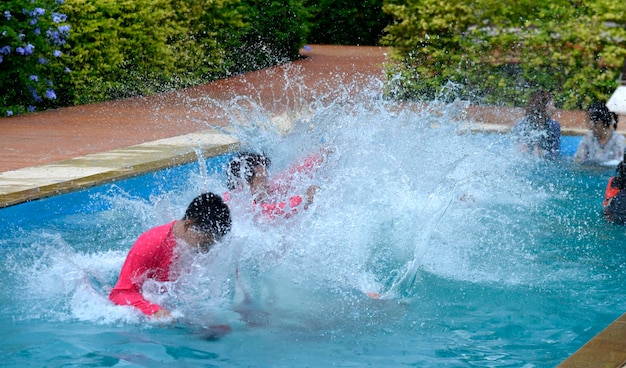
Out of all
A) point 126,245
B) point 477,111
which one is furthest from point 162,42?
point 126,245

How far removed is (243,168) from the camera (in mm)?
5633

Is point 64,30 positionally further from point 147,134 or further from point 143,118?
point 147,134

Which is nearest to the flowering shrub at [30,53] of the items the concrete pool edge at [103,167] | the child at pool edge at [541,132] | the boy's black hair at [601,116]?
the concrete pool edge at [103,167]

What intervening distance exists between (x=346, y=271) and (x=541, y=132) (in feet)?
15.3

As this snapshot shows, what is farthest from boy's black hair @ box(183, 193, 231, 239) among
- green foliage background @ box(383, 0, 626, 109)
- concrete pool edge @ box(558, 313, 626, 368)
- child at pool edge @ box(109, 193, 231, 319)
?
green foliage background @ box(383, 0, 626, 109)

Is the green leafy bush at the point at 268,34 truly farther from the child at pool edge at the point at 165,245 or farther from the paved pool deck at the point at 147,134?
the child at pool edge at the point at 165,245

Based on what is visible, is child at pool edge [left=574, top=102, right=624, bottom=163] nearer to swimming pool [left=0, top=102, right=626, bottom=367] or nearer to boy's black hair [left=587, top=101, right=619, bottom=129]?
boy's black hair [left=587, top=101, right=619, bottom=129]

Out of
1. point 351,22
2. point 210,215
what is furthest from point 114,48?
point 351,22

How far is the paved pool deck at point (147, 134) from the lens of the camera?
23.0ft

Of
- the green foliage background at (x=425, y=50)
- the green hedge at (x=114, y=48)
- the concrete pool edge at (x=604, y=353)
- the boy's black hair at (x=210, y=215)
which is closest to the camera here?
the concrete pool edge at (x=604, y=353)

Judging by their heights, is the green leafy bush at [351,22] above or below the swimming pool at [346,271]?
above

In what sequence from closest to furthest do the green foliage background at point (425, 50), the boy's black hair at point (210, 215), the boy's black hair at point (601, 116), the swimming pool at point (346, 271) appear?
the boy's black hair at point (210, 215)
the swimming pool at point (346, 271)
the boy's black hair at point (601, 116)
the green foliage background at point (425, 50)

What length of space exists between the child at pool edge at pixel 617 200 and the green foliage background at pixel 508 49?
18.1 feet

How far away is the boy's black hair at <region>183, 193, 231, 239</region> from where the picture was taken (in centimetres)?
435
